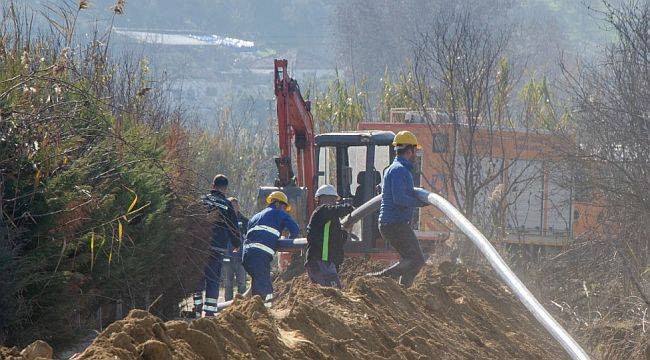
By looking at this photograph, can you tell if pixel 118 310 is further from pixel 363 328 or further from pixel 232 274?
pixel 232 274

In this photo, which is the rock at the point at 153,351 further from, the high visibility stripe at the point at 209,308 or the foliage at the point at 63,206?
the high visibility stripe at the point at 209,308

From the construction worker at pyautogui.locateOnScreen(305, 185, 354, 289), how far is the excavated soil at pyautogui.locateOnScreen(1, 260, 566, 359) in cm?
117

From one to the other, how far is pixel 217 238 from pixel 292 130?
4618 mm

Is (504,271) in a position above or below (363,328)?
above

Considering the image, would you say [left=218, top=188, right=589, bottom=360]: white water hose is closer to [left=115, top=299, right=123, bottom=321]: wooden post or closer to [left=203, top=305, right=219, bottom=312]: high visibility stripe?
[left=203, top=305, right=219, bottom=312]: high visibility stripe

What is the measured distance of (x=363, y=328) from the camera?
11273mm

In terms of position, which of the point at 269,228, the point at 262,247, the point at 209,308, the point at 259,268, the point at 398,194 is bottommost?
the point at 209,308

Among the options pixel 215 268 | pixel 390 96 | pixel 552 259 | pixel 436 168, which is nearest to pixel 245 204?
pixel 390 96

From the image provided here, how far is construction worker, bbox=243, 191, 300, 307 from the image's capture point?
53.1 ft

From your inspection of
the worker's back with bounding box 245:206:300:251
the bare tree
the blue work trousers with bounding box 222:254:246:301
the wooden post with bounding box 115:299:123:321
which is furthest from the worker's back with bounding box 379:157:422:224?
the blue work trousers with bounding box 222:254:246:301

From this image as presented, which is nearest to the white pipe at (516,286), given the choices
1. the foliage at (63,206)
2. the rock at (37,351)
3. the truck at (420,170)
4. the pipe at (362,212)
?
the pipe at (362,212)

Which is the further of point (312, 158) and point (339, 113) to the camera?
point (339, 113)

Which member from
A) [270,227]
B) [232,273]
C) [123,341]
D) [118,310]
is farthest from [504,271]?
[232,273]

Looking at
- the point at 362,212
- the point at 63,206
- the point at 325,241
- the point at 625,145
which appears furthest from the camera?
the point at 625,145
